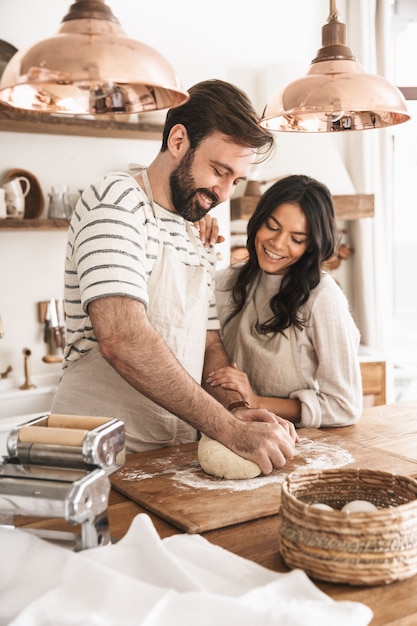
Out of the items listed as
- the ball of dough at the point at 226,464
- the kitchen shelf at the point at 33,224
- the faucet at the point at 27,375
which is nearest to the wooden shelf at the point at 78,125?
the kitchen shelf at the point at 33,224

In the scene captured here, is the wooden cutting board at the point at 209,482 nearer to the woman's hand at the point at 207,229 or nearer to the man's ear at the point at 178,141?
the woman's hand at the point at 207,229

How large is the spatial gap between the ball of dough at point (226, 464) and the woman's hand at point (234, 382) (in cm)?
47

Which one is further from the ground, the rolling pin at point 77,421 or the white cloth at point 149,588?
the rolling pin at point 77,421

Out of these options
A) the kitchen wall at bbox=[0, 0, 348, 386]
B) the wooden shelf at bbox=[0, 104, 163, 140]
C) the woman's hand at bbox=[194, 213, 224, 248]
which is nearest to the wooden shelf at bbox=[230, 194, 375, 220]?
the kitchen wall at bbox=[0, 0, 348, 386]

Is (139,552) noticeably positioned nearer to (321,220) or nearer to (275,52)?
(321,220)

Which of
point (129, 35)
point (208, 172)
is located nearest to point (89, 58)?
point (208, 172)

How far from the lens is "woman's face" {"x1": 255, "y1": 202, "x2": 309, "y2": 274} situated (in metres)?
2.37

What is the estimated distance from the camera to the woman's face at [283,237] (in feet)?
7.78

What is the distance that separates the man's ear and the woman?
1.58 feet

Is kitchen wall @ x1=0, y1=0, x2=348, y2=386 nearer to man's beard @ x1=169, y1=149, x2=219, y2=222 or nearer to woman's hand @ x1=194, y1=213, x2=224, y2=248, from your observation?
woman's hand @ x1=194, y1=213, x2=224, y2=248

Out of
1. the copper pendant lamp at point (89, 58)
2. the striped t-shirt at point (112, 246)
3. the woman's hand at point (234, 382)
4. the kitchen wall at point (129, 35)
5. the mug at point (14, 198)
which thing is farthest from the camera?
the kitchen wall at point (129, 35)

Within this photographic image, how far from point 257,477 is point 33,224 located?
2.25m

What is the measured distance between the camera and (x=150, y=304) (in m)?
2.00

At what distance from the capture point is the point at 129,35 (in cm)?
354
